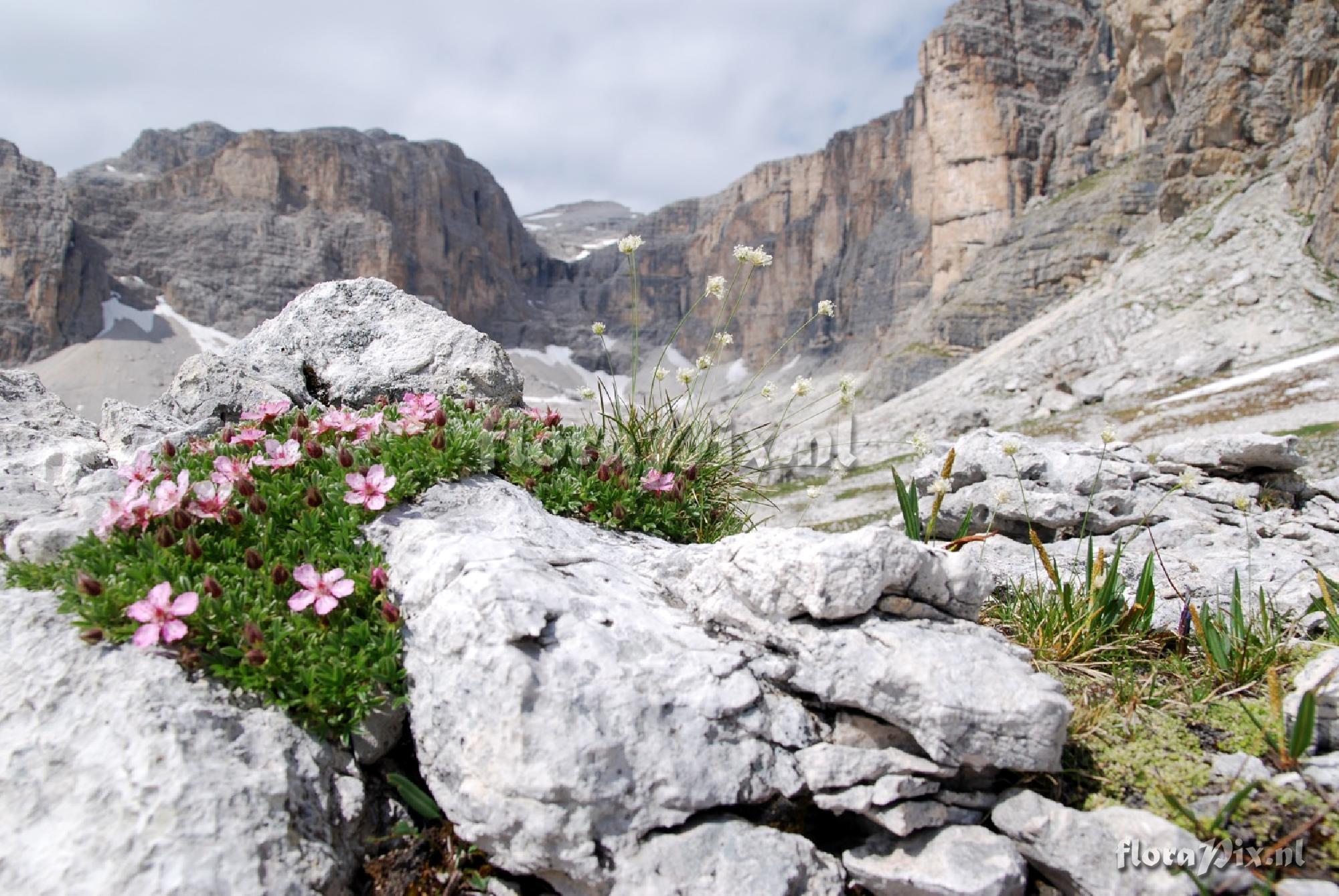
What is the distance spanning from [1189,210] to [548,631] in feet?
215

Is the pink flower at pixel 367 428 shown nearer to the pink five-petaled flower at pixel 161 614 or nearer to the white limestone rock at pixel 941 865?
the pink five-petaled flower at pixel 161 614

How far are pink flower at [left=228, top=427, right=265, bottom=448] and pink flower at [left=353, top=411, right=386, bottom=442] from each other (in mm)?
559

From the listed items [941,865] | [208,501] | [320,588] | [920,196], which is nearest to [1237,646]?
[941,865]

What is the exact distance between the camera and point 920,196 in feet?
380

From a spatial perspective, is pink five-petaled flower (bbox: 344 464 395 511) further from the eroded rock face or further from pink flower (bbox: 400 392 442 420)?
pink flower (bbox: 400 392 442 420)

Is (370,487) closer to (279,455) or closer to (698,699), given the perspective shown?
(279,455)

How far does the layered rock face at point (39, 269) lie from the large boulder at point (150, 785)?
157 metres

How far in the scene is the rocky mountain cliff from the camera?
51469 millimetres

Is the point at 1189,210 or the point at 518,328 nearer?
the point at 1189,210

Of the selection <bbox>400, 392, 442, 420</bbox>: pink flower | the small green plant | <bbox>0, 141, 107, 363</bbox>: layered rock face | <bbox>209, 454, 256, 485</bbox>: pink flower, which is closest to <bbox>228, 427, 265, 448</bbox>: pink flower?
<bbox>209, 454, 256, 485</bbox>: pink flower

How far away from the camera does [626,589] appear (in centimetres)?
393

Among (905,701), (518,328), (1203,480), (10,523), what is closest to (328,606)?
(10,523)

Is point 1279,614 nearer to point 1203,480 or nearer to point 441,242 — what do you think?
point 1203,480

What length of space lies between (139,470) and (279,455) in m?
0.70
